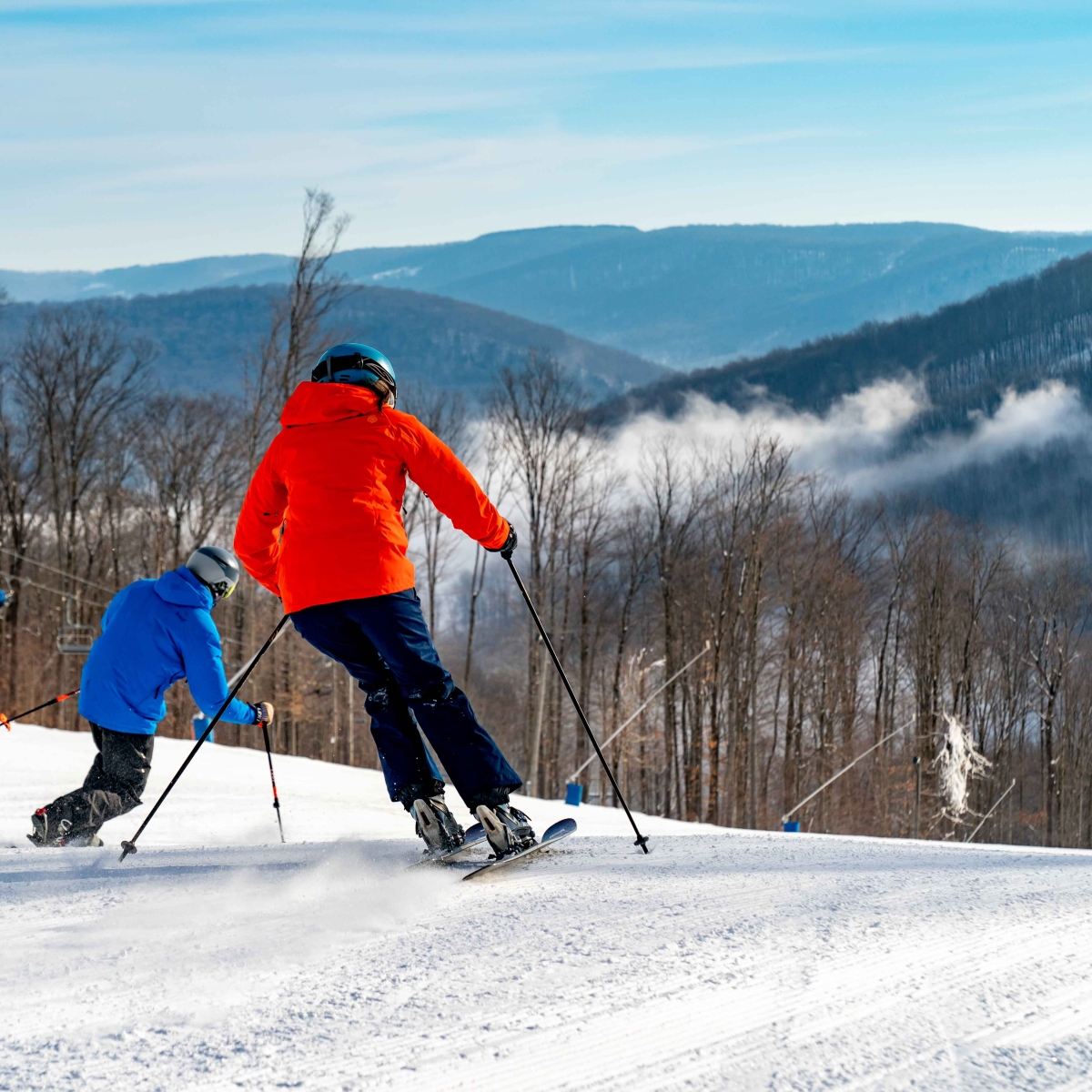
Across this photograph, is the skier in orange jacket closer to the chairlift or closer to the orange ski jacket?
the orange ski jacket

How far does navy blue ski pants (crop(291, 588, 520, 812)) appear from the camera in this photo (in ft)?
12.0

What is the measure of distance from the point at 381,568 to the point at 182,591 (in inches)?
63.7

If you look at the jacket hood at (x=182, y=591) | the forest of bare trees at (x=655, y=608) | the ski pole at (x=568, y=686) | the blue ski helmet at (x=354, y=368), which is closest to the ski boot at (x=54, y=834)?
the jacket hood at (x=182, y=591)

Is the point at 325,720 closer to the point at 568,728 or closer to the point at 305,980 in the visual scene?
the point at 568,728

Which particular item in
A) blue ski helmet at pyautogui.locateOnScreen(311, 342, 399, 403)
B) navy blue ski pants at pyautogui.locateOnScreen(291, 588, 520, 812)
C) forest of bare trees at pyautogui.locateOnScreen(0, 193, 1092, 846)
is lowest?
forest of bare trees at pyautogui.locateOnScreen(0, 193, 1092, 846)

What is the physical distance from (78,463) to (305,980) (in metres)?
43.3

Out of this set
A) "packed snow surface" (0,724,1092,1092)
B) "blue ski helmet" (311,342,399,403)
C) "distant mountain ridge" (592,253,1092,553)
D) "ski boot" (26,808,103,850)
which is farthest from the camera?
"distant mountain ridge" (592,253,1092,553)

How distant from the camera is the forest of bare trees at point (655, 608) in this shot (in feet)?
128

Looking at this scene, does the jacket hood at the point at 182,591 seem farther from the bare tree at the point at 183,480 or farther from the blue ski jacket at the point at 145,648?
the bare tree at the point at 183,480

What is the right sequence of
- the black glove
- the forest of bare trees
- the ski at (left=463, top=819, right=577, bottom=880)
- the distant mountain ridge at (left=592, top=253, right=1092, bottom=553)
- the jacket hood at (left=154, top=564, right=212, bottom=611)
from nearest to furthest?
1. the ski at (left=463, top=819, right=577, bottom=880)
2. the black glove
3. the jacket hood at (left=154, top=564, right=212, bottom=611)
4. the forest of bare trees
5. the distant mountain ridge at (left=592, top=253, right=1092, bottom=553)

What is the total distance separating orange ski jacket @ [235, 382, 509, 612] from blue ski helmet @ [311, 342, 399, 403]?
2.8 inches

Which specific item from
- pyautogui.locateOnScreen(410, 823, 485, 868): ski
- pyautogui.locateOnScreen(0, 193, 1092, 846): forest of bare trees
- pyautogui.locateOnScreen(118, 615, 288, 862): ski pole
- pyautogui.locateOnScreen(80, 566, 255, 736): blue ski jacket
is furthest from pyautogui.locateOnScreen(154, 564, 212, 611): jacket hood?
pyautogui.locateOnScreen(0, 193, 1092, 846): forest of bare trees

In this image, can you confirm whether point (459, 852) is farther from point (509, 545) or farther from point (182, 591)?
point (182, 591)

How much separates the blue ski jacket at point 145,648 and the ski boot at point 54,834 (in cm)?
46
